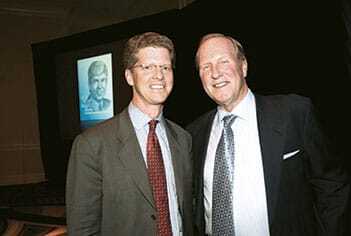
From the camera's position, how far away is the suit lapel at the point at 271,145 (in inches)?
62.5

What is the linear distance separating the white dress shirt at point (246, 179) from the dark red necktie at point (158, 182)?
24cm

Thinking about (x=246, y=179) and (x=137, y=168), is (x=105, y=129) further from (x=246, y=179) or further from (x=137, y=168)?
(x=246, y=179)

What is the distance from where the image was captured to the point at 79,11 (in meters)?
6.82

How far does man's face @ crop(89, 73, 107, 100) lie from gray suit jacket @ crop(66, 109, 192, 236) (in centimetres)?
327

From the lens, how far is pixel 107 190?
1527 mm

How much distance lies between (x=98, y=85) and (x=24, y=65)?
237cm

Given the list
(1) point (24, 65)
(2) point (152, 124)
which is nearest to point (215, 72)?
(2) point (152, 124)

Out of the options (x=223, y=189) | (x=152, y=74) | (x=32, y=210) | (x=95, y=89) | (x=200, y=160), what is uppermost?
(x=95, y=89)

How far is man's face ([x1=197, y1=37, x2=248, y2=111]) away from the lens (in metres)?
1.74

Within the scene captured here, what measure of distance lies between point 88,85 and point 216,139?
3439 millimetres

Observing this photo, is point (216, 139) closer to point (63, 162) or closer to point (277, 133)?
point (277, 133)

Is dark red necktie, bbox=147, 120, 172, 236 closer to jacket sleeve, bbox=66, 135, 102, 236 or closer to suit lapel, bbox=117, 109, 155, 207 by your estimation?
suit lapel, bbox=117, 109, 155, 207

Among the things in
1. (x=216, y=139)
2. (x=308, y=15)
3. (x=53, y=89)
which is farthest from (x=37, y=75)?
(x=216, y=139)

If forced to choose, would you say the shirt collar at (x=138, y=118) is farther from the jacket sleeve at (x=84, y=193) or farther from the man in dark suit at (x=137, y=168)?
the jacket sleeve at (x=84, y=193)
